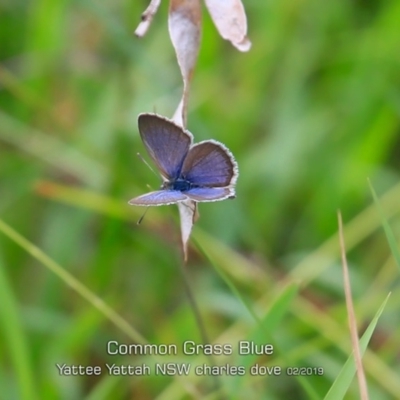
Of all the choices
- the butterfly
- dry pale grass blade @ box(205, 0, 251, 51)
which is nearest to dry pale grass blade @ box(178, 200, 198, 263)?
the butterfly

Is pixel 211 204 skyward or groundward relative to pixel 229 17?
groundward

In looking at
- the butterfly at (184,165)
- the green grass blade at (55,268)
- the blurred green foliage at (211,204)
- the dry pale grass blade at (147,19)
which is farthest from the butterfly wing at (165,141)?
the blurred green foliage at (211,204)

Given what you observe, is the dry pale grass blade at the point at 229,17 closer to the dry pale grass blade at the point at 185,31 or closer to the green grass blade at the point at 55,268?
the dry pale grass blade at the point at 185,31

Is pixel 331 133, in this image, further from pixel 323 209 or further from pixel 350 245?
pixel 350 245

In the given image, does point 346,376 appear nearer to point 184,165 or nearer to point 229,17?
point 184,165

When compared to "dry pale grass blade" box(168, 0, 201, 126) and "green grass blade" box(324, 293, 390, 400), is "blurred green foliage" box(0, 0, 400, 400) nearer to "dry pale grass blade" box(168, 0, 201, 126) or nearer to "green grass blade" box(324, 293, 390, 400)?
"green grass blade" box(324, 293, 390, 400)

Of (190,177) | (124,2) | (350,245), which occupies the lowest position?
(350,245)

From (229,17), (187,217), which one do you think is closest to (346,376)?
(187,217)

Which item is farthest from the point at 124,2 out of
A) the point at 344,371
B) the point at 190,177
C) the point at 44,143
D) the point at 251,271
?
the point at 344,371
